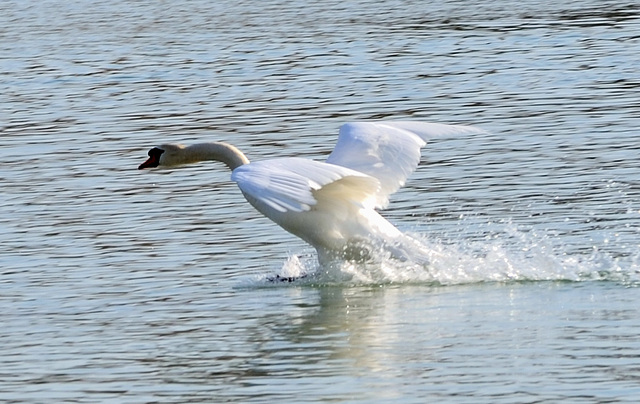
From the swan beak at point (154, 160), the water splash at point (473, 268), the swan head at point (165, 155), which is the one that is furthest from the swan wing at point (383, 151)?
the swan beak at point (154, 160)

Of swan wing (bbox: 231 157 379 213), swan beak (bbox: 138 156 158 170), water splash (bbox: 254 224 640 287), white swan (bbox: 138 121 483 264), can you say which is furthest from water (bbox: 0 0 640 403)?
swan wing (bbox: 231 157 379 213)

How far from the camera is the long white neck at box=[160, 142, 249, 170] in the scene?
10993 millimetres

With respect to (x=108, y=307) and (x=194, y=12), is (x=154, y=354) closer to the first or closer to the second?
(x=108, y=307)

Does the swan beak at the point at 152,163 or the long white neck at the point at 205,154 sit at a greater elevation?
the long white neck at the point at 205,154

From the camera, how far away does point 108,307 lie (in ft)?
32.9

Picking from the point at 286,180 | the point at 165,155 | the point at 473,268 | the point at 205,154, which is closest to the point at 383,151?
the point at 473,268

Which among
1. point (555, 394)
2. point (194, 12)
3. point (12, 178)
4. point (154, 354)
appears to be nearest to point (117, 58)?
point (194, 12)

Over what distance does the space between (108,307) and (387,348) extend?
7.43 feet

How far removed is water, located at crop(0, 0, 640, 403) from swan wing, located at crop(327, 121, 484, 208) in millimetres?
714

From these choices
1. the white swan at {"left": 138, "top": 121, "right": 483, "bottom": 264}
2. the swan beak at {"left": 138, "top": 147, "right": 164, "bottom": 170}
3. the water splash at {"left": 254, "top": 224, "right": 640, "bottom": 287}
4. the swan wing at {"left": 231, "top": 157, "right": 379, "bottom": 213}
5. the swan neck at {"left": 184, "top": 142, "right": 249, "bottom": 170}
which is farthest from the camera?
the swan beak at {"left": 138, "top": 147, "right": 164, "bottom": 170}

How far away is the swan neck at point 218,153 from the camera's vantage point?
11.0 m

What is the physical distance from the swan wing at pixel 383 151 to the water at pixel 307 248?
2.34ft

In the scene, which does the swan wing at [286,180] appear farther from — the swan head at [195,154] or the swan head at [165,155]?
the swan head at [165,155]

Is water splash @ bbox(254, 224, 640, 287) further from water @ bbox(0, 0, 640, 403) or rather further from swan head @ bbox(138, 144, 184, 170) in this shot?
swan head @ bbox(138, 144, 184, 170)
